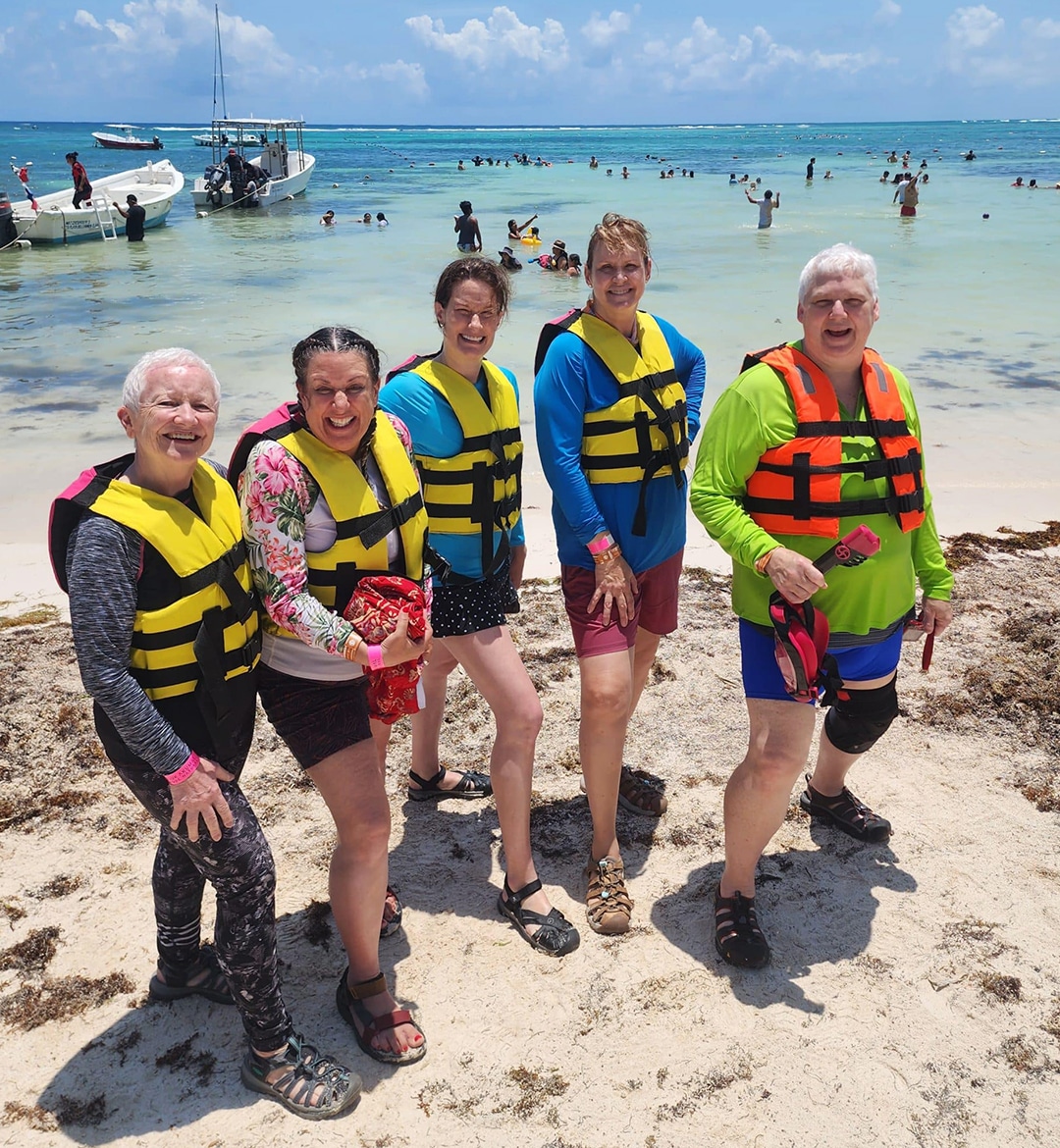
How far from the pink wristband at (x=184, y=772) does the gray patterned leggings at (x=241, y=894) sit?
104 millimetres

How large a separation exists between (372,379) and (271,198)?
37953mm

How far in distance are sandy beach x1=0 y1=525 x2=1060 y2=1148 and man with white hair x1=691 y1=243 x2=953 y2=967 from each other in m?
0.41

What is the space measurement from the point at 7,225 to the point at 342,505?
2798 centimetres

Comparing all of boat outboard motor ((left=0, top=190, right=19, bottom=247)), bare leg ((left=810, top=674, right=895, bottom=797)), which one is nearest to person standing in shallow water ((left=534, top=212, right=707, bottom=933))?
bare leg ((left=810, top=674, right=895, bottom=797))

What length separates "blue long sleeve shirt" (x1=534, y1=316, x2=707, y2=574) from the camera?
10.7ft

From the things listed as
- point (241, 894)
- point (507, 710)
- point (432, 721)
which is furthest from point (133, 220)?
point (241, 894)

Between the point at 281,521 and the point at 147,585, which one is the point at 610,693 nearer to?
the point at 281,521

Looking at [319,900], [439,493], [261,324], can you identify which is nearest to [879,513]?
[439,493]

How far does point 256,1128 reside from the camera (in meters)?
2.61

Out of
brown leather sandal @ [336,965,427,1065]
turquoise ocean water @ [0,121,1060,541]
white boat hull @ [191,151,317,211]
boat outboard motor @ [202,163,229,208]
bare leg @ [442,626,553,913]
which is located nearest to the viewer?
brown leather sandal @ [336,965,427,1065]

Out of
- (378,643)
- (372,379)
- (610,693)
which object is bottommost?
(610,693)

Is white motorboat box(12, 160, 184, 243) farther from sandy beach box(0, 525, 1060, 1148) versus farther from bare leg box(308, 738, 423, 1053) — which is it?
bare leg box(308, 738, 423, 1053)

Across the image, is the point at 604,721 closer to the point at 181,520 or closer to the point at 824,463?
the point at 824,463

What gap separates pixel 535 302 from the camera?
17.7 metres
